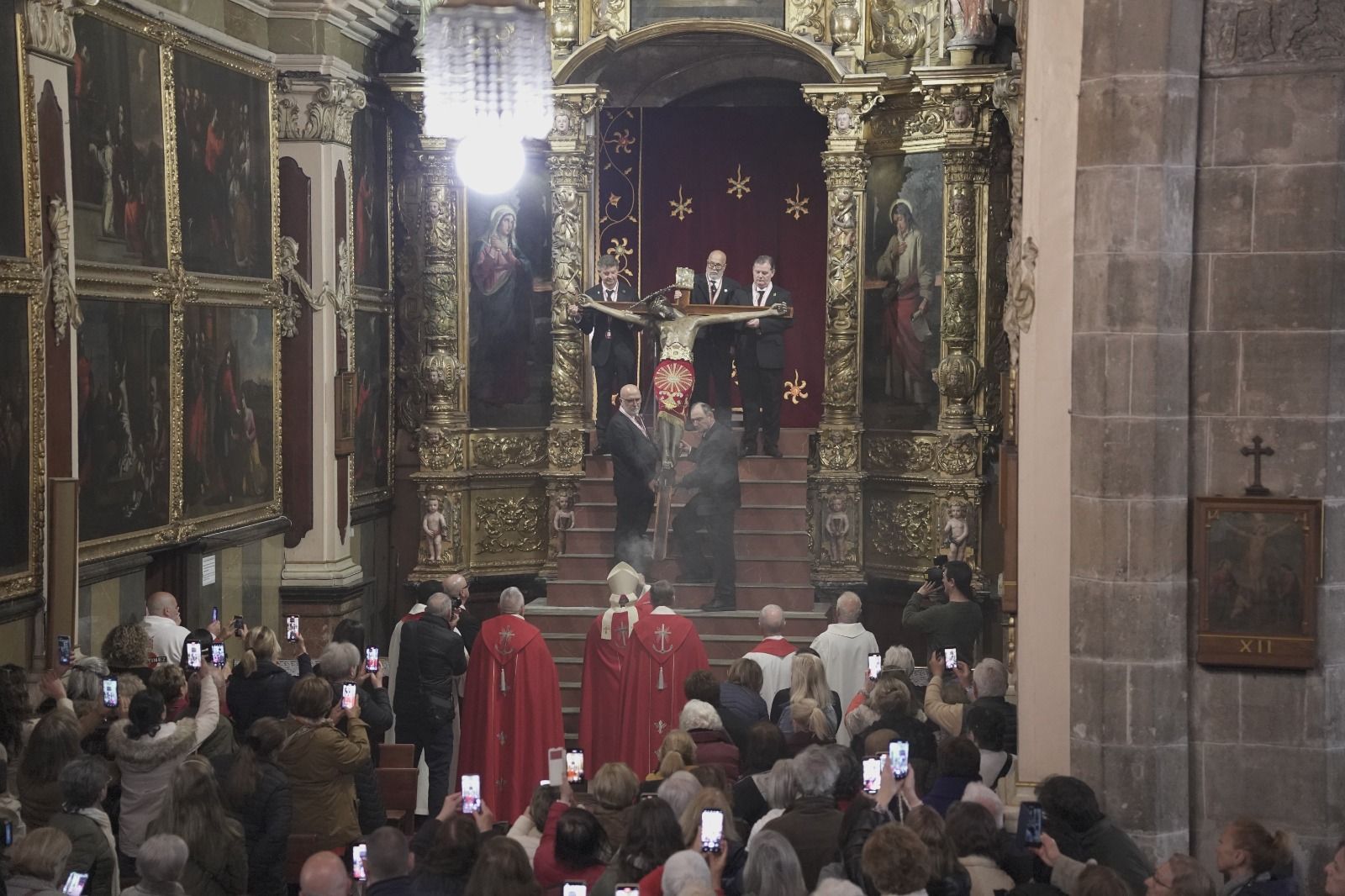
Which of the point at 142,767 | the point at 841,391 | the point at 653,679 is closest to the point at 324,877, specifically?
the point at 142,767

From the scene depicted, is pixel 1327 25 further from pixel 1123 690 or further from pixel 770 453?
pixel 770 453

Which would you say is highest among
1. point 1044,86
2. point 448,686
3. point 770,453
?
point 1044,86

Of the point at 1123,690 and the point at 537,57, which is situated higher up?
the point at 537,57

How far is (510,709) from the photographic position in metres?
13.7

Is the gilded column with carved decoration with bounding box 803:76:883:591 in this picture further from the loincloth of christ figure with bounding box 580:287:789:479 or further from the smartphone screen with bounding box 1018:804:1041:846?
the smartphone screen with bounding box 1018:804:1041:846

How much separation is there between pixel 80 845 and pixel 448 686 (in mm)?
5712

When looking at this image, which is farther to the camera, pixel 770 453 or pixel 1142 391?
pixel 770 453

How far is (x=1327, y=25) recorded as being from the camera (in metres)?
8.36

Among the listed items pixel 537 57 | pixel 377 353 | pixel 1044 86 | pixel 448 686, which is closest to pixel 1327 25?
pixel 1044 86

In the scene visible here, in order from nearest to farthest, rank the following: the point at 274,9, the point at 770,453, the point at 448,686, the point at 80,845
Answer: the point at 80,845 → the point at 448,686 → the point at 274,9 → the point at 770,453

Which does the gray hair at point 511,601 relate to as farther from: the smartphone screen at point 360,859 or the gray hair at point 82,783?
the smartphone screen at point 360,859

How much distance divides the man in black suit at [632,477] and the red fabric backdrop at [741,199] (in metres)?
3.21

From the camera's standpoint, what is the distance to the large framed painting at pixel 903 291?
58.2 ft

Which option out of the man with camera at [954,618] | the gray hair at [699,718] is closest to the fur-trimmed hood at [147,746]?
the gray hair at [699,718]
